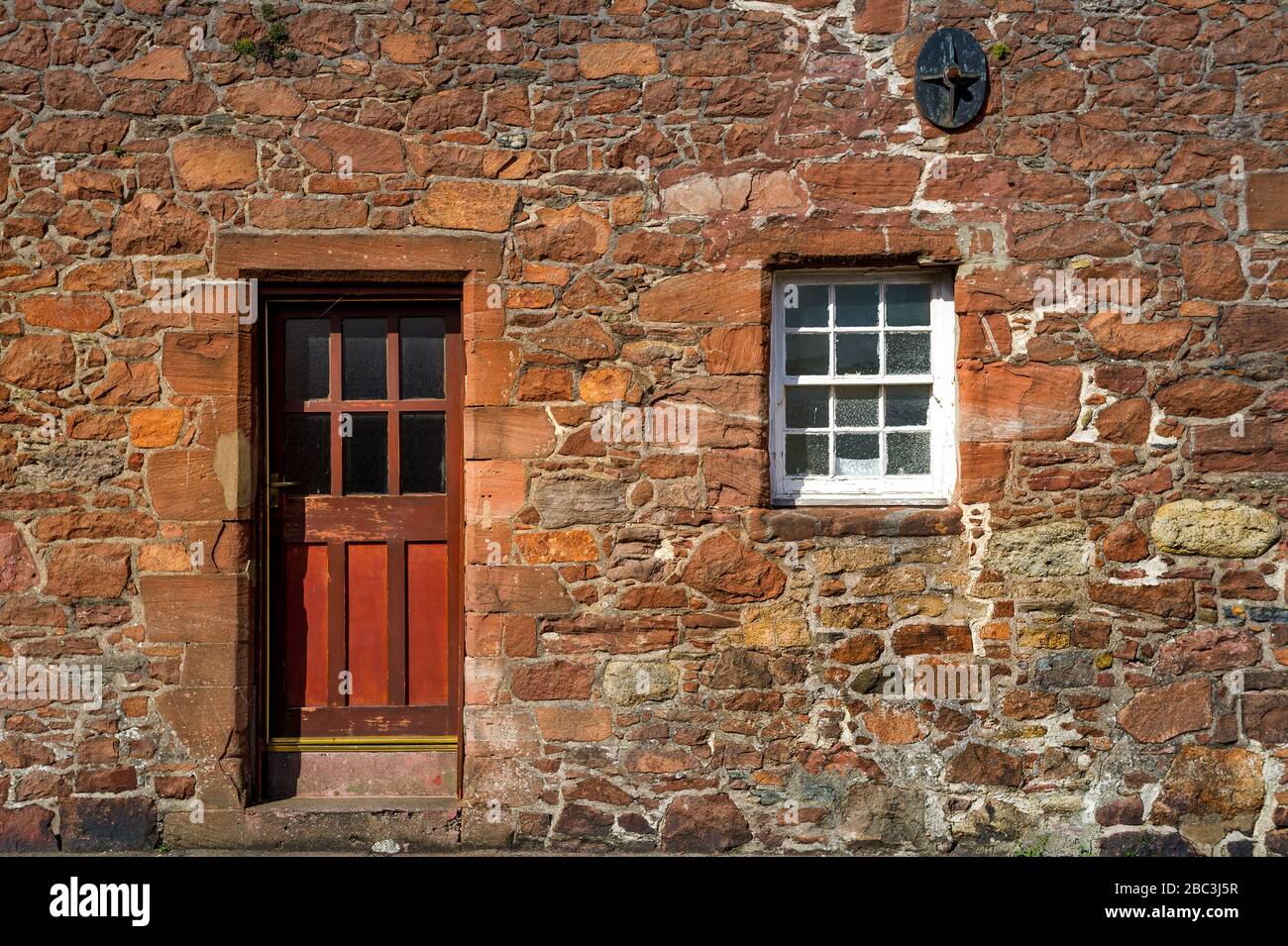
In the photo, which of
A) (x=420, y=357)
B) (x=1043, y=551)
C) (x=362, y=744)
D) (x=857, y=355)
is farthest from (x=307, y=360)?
(x=1043, y=551)

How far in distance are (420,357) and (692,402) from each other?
4.61 ft

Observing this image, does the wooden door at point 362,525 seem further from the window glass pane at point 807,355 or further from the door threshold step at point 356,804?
the window glass pane at point 807,355

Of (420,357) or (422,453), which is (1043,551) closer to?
(422,453)

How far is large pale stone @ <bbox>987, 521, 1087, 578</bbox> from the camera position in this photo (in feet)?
15.7

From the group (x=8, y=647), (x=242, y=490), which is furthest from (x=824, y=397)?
(x=8, y=647)

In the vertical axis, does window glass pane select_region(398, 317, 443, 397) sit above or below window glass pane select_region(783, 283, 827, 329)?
below

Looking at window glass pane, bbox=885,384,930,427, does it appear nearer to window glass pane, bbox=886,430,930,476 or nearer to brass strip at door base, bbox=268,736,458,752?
window glass pane, bbox=886,430,930,476

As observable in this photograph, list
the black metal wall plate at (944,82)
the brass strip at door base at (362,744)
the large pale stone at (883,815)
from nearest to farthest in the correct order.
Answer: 1. the large pale stone at (883,815)
2. the black metal wall plate at (944,82)
3. the brass strip at door base at (362,744)

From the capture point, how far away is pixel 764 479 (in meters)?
4.85

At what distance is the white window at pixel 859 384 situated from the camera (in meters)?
5.00

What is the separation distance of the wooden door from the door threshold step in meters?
0.28

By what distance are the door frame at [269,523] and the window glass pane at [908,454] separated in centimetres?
216

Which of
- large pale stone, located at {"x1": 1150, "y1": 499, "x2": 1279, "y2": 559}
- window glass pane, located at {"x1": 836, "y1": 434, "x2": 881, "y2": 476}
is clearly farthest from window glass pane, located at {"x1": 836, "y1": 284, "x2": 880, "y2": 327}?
large pale stone, located at {"x1": 1150, "y1": 499, "x2": 1279, "y2": 559}

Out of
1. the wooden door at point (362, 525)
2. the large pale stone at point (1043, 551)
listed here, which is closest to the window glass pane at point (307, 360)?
the wooden door at point (362, 525)
